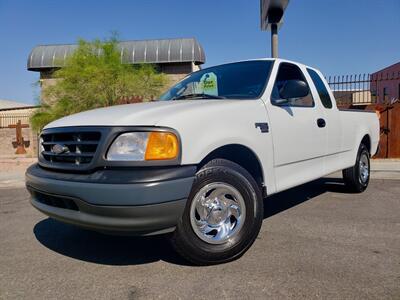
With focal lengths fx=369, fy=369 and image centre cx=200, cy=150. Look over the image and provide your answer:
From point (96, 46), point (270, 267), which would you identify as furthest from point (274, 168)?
point (96, 46)

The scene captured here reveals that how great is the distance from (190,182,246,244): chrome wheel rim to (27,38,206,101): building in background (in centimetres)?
1917

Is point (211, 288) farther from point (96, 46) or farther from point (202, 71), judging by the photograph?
point (96, 46)

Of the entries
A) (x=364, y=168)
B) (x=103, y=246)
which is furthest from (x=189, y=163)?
(x=364, y=168)

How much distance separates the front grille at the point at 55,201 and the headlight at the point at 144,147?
496 millimetres

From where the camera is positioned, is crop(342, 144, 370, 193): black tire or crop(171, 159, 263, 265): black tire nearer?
crop(171, 159, 263, 265): black tire

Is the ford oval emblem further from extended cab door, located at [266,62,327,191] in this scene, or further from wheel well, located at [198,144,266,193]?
extended cab door, located at [266,62,327,191]

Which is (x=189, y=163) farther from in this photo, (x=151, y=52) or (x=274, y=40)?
(x=151, y=52)

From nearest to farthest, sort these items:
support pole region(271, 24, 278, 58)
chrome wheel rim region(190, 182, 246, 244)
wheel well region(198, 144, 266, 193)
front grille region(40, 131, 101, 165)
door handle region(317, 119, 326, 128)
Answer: front grille region(40, 131, 101, 165) → chrome wheel rim region(190, 182, 246, 244) → wheel well region(198, 144, 266, 193) → door handle region(317, 119, 326, 128) → support pole region(271, 24, 278, 58)

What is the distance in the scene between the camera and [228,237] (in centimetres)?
310

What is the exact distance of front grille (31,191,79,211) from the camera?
2817mm

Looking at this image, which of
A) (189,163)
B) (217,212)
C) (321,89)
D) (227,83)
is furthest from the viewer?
(321,89)

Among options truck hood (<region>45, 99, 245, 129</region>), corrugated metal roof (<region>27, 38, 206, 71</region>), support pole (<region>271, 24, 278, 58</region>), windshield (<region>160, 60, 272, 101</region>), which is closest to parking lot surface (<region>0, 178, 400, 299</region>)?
truck hood (<region>45, 99, 245, 129</region>)

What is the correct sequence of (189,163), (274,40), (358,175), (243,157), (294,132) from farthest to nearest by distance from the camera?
(274,40) < (358,175) < (294,132) < (243,157) < (189,163)

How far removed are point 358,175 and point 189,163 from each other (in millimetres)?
3918
